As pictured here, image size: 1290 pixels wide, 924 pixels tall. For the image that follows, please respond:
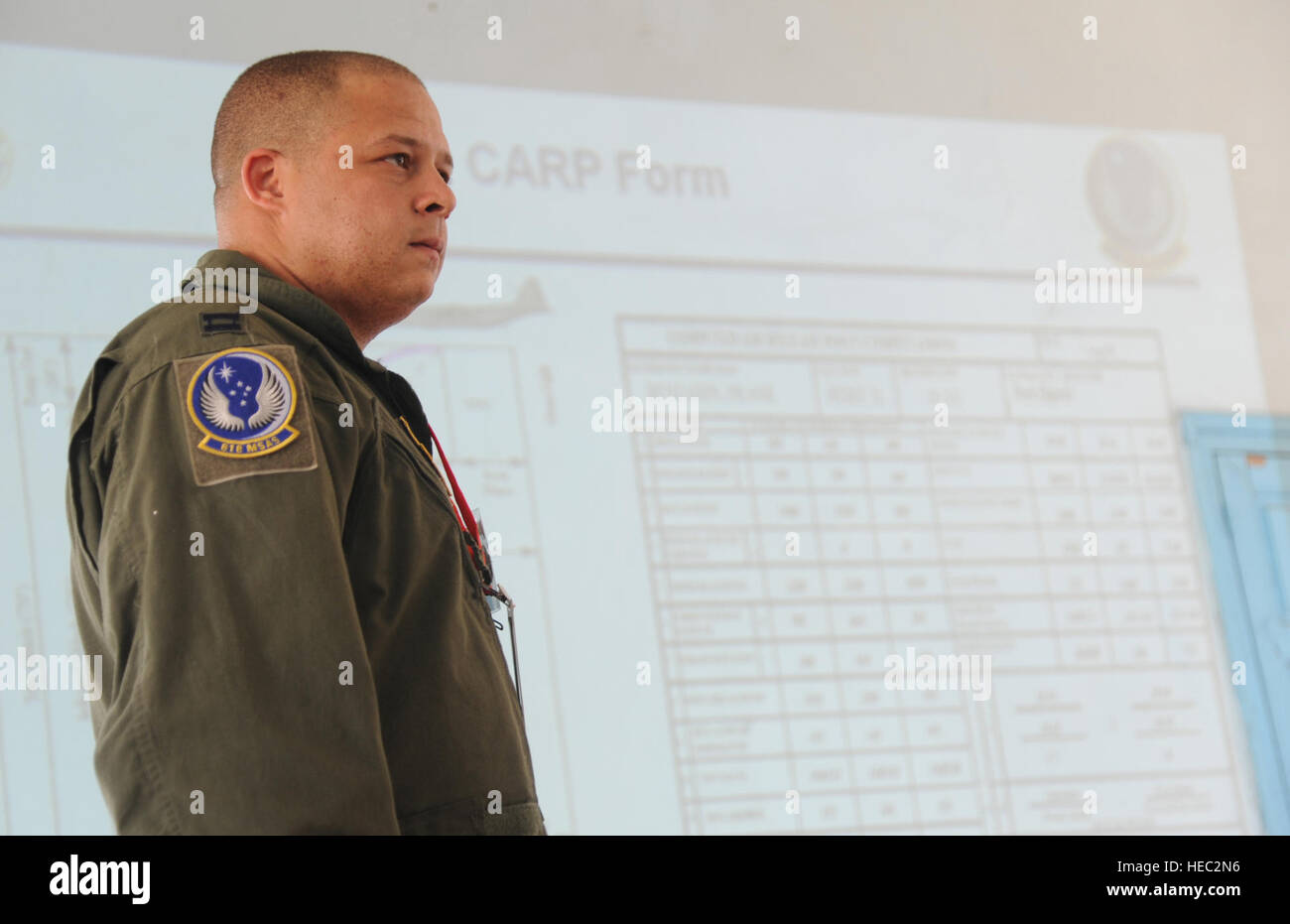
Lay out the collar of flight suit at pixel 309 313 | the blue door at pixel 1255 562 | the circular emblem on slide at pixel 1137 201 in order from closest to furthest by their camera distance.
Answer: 1. the collar of flight suit at pixel 309 313
2. the blue door at pixel 1255 562
3. the circular emblem on slide at pixel 1137 201

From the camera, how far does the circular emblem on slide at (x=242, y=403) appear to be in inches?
27.6

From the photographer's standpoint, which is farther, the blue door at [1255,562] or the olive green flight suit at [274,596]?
the blue door at [1255,562]

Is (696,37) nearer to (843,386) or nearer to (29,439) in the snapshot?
(843,386)

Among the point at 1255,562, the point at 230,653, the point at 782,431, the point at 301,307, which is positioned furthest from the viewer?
the point at 1255,562

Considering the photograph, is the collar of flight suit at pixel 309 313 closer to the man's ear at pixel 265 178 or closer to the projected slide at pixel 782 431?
the man's ear at pixel 265 178

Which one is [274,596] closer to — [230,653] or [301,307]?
[230,653]

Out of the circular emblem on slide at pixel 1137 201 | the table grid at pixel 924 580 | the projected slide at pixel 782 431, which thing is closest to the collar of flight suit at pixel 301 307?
the projected slide at pixel 782 431

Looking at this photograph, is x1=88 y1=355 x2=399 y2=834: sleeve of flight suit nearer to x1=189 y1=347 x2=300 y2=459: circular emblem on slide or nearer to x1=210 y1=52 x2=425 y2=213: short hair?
x1=189 y1=347 x2=300 y2=459: circular emblem on slide

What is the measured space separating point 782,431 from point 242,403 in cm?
137

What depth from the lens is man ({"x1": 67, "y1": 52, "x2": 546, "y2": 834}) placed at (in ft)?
2.10

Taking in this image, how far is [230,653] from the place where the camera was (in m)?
0.65

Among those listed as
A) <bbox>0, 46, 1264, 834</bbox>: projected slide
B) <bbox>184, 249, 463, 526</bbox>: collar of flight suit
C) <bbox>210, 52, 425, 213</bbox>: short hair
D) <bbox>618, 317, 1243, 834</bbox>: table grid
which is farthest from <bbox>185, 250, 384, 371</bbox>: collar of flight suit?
<bbox>618, 317, 1243, 834</bbox>: table grid

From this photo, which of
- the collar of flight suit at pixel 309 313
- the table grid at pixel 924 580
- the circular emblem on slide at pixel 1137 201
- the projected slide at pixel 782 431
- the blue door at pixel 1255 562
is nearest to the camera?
the collar of flight suit at pixel 309 313

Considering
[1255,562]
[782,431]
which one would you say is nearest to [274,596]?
[782,431]
